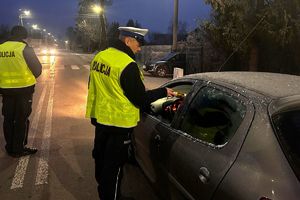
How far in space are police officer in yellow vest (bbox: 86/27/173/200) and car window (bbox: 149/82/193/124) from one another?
1.05 ft

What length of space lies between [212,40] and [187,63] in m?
5.32

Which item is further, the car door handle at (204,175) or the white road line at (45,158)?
the white road line at (45,158)

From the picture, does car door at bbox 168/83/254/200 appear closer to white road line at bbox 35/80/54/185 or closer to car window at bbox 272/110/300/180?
car window at bbox 272/110/300/180

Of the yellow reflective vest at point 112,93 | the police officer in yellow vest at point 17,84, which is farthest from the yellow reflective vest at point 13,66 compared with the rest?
the yellow reflective vest at point 112,93

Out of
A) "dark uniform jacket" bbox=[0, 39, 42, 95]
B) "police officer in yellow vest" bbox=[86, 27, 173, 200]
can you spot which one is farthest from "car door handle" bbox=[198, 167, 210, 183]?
"dark uniform jacket" bbox=[0, 39, 42, 95]

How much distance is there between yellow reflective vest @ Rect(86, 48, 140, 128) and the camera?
3600 millimetres

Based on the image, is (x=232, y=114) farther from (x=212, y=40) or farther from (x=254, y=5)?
(x=212, y=40)

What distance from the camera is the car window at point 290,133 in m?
2.41

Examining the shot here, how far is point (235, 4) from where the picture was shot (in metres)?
15.9

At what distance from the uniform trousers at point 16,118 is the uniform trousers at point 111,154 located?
2486 mm

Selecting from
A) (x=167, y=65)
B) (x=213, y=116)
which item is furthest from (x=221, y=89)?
(x=167, y=65)

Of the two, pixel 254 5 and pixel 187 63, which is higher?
pixel 254 5

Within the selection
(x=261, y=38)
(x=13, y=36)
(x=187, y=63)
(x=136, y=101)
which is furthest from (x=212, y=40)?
(x=136, y=101)

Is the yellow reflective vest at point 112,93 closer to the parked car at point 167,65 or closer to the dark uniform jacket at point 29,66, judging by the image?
the dark uniform jacket at point 29,66
